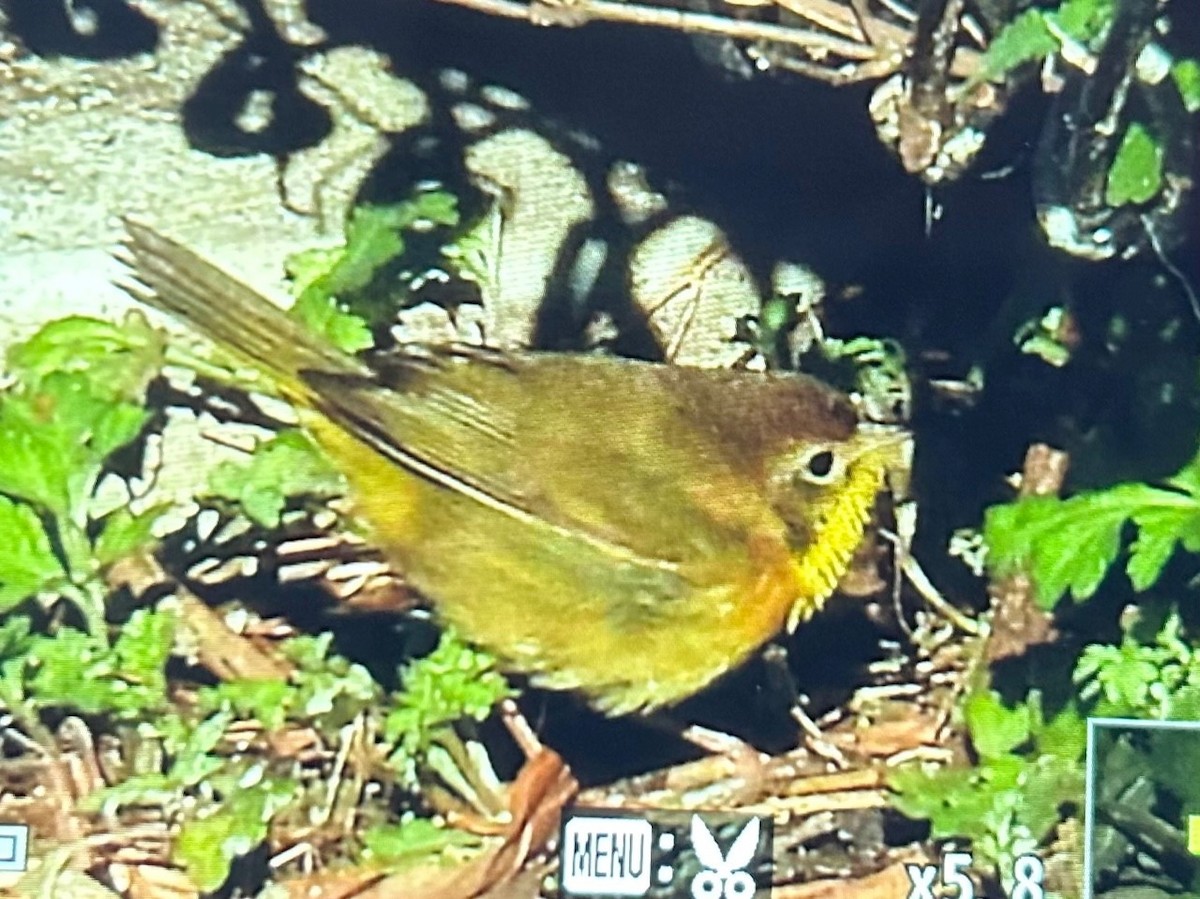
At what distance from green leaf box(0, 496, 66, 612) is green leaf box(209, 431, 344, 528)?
106 mm

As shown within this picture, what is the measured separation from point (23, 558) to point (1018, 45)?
0.69 m

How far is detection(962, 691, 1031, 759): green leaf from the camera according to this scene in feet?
3.34

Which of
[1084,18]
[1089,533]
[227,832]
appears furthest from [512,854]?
[1084,18]

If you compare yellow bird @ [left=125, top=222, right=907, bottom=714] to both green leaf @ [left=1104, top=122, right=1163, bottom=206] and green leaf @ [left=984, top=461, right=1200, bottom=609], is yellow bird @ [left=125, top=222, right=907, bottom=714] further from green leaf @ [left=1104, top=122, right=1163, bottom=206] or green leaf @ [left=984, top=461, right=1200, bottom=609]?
green leaf @ [left=1104, top=122, right=1163, bottom=206]

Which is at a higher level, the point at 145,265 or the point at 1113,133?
the point at 1113,133

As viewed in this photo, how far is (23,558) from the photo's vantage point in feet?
3.30

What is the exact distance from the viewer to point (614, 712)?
1007 mm

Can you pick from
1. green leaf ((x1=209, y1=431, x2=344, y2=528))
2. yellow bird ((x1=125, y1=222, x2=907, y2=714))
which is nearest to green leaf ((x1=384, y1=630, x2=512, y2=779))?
yellow bird ((x1=125, y1=222, x2=907, y2=714))

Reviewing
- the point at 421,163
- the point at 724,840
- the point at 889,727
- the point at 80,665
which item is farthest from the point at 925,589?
the point at 80,665

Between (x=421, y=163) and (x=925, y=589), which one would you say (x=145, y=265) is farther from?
(x=925, y=589)

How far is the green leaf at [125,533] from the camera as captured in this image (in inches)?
39.7

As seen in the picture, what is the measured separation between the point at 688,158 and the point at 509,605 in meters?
0.30

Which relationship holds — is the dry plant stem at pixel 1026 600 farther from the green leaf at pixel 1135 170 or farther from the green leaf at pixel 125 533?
the green leaf at pixel 125 533

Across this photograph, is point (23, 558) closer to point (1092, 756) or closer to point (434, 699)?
point (434, 699)
